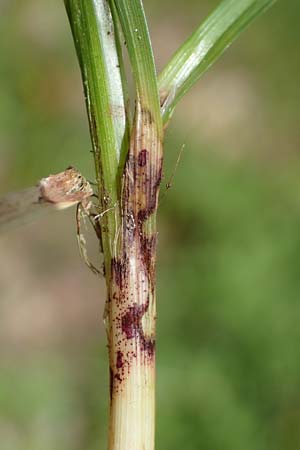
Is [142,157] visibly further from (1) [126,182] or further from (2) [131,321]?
(2) [131,321]

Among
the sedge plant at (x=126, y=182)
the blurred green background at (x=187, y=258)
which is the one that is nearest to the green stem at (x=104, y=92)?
the sedge plant at (x=126, y=182)

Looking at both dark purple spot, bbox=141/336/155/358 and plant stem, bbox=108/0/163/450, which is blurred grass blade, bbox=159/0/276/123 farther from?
dark purple spot, bbox=141/336/155/358

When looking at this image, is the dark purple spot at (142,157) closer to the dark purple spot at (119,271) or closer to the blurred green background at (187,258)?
the dark purple spot at (119,271)

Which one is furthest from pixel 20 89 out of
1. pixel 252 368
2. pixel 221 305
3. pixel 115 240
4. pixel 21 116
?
pixel 115 240

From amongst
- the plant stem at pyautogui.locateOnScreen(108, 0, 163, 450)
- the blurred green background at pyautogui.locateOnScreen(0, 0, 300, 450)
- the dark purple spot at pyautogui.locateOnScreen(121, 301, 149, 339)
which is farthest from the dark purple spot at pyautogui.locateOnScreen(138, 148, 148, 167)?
the blurred green background at pyautogui.locateOnScreen(0, 0, 300, 450)

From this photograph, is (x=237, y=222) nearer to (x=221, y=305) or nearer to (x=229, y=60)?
(x=221, y=305)

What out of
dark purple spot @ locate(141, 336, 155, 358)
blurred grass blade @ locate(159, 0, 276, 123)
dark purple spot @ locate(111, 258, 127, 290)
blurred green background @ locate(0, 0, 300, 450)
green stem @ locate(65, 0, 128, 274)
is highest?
blurred green background @ locate(0, 0, 300, 450)

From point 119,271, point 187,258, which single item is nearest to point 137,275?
point 119,271
